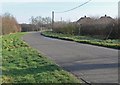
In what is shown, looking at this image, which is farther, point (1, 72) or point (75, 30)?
point (75, 30)

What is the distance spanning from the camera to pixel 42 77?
8742mm

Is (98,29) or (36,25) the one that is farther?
(36,25)

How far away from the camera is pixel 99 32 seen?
46688 mm

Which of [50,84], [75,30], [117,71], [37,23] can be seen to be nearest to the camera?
[50,84]

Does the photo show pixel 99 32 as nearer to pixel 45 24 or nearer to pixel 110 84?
pixel 110 84

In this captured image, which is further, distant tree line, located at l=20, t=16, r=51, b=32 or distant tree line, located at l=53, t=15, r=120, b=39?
distant tree line, located at l=20, t=16, r=51, b=32

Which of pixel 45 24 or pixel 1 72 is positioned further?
pixel 45 24

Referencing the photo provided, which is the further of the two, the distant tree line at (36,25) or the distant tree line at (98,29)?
the distant tree line at (36,25)

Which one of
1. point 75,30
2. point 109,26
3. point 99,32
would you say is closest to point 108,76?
point 109,26

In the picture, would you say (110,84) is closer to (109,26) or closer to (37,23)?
(109,26)

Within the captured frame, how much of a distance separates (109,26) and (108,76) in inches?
1315

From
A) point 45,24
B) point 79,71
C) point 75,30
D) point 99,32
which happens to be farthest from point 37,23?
point 79,71

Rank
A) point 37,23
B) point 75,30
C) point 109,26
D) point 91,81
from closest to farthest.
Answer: point 91,81, point 109,26, point 75,30, point 37,23

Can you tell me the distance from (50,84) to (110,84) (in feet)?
5.30
